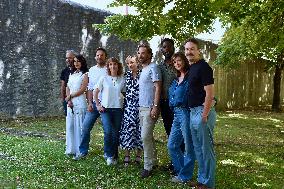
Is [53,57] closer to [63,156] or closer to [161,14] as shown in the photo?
[161,14]

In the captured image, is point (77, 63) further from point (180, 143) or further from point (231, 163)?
point (231, 163)

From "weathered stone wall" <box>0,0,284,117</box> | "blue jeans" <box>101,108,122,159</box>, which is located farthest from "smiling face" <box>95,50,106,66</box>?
"weathered stone wall" <box>0,0,284,117</box>

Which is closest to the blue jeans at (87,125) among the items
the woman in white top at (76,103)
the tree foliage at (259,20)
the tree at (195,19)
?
the woman in white top at (76,103)

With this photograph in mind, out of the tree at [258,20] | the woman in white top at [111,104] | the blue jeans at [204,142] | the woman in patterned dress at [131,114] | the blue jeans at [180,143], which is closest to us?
the blue jeans at [204,142]

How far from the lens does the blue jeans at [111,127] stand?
21.9 feet

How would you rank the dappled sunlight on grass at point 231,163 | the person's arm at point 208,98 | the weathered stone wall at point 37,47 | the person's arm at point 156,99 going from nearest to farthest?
the person's arm at point 208,98, the person's arm at point 156,99, the dappled sunlight on grass at point 231,163, the weathered stone wall at point 37,47

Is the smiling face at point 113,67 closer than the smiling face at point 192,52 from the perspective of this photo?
No

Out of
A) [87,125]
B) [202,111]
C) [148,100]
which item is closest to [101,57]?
[87,125]

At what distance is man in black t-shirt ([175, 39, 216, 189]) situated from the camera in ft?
16.7

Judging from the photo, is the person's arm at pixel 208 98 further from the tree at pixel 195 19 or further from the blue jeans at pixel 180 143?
the tree at pixel 195 19

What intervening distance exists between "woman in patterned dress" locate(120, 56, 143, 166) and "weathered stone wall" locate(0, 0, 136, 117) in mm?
6853

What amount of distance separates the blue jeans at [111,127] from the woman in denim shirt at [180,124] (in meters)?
1.16

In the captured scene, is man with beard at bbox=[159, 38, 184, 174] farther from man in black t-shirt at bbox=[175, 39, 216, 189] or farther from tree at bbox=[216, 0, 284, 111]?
tree at bbox=[216, 0, 284, 111]

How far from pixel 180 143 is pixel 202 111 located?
2.88ft
